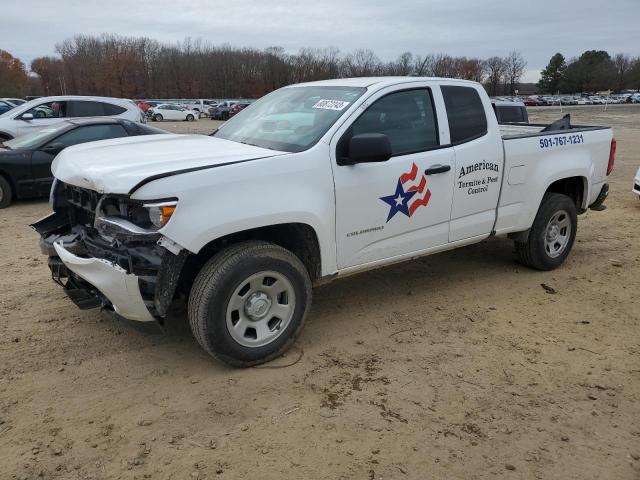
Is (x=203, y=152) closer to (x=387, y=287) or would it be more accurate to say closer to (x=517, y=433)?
(x=387, y=287)

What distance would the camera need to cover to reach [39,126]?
12117 millimetres

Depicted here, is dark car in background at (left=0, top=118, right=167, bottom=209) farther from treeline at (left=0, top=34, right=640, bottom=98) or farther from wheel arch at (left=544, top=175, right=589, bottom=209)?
treeline at (left=0, top=34, right=640, bottom=98)

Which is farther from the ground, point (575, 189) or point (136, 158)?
point (136, 158)

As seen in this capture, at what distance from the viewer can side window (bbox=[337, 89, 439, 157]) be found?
13.6 ft

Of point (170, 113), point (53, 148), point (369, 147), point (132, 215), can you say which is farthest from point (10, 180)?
point (170, 113)

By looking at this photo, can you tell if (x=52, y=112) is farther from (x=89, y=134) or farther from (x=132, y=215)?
(x=132, y=215)

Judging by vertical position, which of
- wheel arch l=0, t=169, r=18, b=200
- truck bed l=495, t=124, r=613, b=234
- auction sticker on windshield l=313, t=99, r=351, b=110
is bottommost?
wheel arch l=0, t=169, r=18, b=200

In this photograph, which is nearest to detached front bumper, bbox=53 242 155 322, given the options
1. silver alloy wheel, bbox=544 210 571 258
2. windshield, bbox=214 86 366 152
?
windshield, bbox=214 86 366 152

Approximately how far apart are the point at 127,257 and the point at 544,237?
4.24 metres

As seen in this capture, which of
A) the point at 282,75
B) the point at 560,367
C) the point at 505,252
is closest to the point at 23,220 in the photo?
the point at 505,252

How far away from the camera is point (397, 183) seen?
165 inches

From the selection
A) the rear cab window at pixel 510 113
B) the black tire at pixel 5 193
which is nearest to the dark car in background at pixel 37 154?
the black tire at pixel 5 193

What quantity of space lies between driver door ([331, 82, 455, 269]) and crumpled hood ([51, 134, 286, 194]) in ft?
2.14

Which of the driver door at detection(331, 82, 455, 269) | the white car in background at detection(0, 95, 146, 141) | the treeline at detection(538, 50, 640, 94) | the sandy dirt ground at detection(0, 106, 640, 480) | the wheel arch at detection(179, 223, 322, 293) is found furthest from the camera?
the treeline at detection(538, 50, 640, 94)
